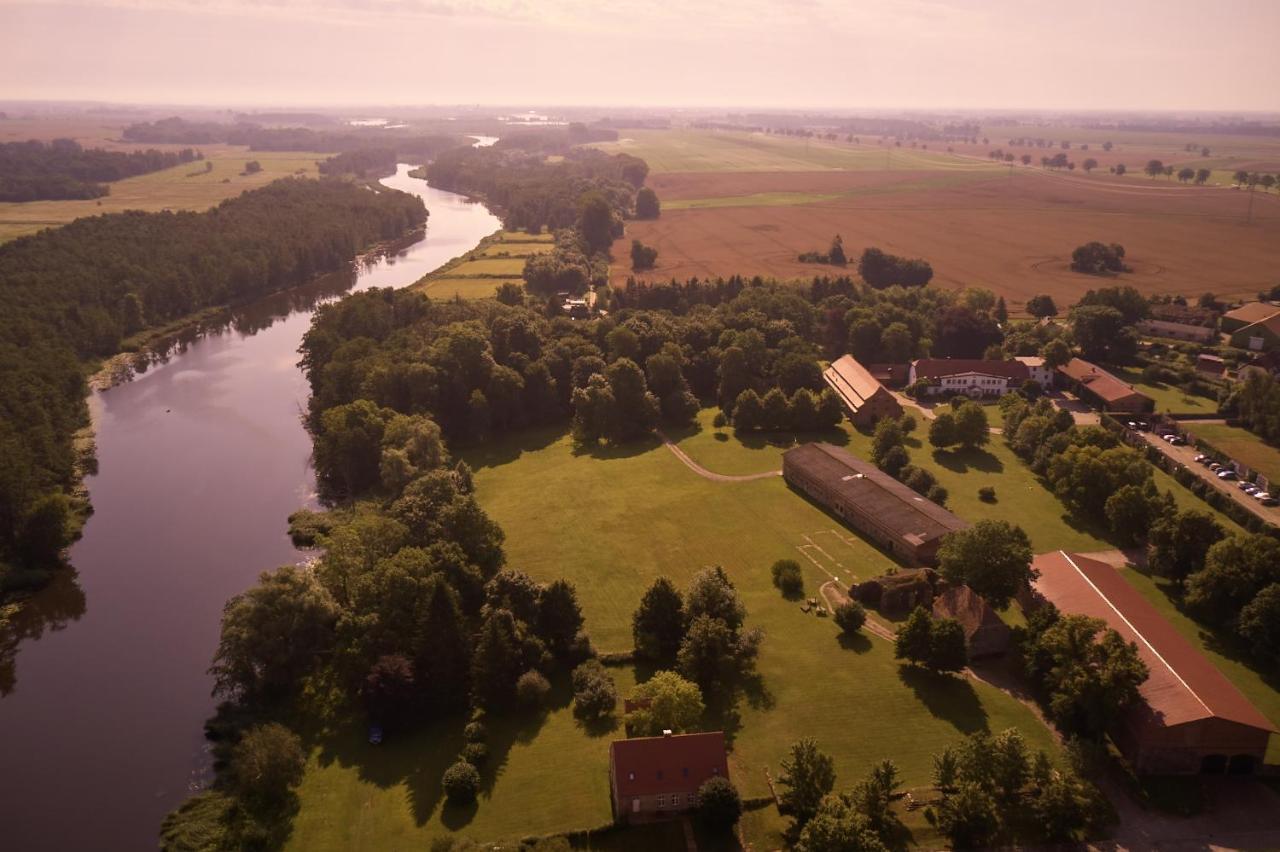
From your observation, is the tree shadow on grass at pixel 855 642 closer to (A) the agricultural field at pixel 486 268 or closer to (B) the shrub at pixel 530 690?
(B) the shrub at pixel 530 690

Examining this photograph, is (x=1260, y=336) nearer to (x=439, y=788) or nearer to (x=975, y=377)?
(x=975, y=377)

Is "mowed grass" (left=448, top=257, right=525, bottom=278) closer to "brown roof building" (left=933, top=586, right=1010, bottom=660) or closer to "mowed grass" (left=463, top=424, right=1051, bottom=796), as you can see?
"mowed grass" (left=463, top=424, right=1051, bottom=796)

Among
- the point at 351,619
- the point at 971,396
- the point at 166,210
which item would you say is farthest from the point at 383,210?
the point at 351,619

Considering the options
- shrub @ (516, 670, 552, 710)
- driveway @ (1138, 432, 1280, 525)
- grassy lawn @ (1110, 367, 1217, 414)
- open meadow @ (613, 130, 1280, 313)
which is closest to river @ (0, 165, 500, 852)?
shrub @ (516, 670, 552, 710)

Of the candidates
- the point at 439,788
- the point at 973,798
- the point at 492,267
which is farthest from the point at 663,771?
the point at 492,267

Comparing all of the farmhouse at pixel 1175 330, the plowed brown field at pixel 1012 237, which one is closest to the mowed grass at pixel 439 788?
the farmhouse at pixel 1175 330

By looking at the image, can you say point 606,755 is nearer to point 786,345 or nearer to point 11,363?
point 786,345
